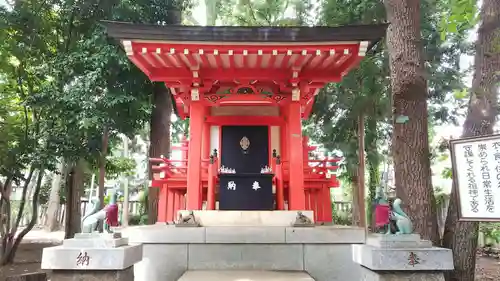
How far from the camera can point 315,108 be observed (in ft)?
39.9

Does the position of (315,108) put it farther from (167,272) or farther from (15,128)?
(15,128)

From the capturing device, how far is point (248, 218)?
674 cm

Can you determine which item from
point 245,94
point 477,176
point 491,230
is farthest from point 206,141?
point 491,230

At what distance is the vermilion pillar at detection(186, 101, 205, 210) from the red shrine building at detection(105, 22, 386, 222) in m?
0.02

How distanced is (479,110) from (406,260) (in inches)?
125

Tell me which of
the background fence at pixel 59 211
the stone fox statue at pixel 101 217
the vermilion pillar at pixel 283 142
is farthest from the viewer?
the background fence at pixel 59 211

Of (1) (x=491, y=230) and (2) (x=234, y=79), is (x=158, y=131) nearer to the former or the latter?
(2) (x=234, y=79)

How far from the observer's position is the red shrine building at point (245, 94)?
20.3 ft

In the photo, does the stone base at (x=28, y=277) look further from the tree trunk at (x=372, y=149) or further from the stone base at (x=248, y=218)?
the tree trunk at (x=372, y=149)

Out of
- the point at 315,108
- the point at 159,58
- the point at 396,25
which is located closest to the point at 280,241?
the point at 159,58

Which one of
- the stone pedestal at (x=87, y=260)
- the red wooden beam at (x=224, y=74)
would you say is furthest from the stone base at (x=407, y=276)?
the red wooden beam at (x=224, y=74)

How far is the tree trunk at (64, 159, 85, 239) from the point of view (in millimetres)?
10133

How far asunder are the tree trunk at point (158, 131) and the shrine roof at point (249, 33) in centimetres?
458

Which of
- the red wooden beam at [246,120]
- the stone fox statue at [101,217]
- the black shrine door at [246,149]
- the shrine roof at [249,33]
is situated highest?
the shrine roof at [249,33]
